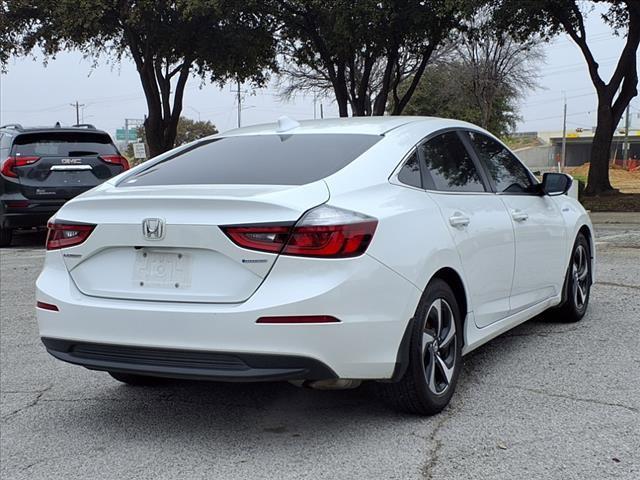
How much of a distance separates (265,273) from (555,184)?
2965 mm

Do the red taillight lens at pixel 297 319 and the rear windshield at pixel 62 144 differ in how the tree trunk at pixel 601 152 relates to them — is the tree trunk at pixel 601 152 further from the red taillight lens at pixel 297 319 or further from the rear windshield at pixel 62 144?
the red taillight lens at pixel 297 319

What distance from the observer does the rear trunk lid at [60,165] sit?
38.6ft

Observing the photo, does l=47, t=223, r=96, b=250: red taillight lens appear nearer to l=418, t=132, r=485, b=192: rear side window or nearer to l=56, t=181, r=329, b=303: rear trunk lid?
l=56, t=181, r=329, b=303: rear trunk lid

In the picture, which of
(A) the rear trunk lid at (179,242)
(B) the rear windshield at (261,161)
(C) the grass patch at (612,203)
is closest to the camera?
(A) the rear trunk lid at (179,242)

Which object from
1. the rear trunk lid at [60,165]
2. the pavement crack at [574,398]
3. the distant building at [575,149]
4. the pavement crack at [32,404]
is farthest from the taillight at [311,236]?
the distant building at [575,149]

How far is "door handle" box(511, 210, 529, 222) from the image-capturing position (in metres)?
4.98

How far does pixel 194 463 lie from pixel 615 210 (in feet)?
51.3

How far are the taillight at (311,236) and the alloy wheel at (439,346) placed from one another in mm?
686

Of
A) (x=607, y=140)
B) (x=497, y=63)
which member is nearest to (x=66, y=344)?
(x=607, y=140)

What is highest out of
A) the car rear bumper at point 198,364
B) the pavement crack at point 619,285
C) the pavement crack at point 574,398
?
the car rear bumper at point 198,364

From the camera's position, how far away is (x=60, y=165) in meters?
11.9

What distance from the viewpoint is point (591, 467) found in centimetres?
334

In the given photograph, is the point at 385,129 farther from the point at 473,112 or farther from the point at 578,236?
the point at 473,112

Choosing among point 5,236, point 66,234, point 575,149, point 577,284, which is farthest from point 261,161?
point 575,149
